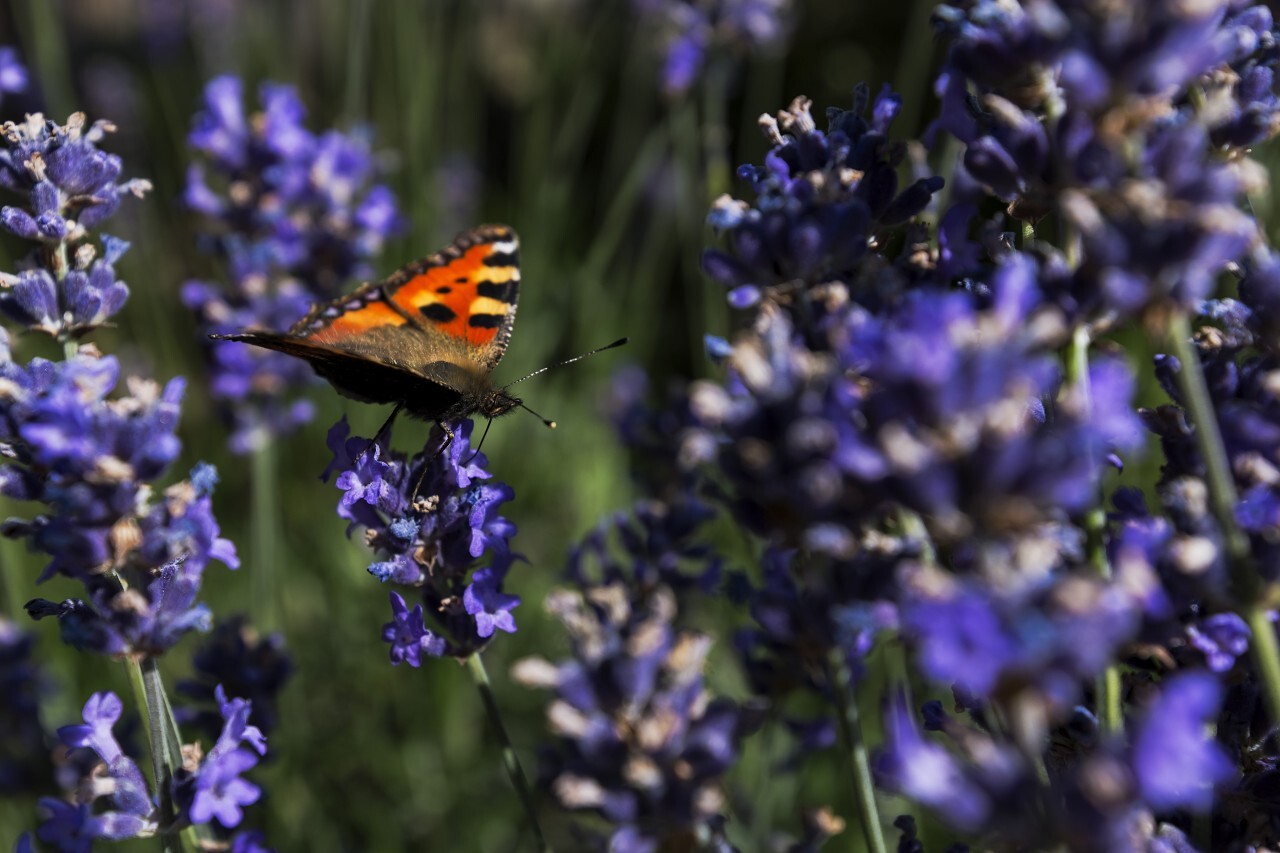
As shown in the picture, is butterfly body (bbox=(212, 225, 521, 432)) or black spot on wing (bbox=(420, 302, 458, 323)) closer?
butterfly body (bbox=(212, 225, 521, 432))

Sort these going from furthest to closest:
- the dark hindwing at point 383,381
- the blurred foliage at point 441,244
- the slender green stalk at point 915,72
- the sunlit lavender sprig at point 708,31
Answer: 1. the slender green stalk at point 915,72
2. the sunlit lavender sprig at point 708,31
3. the blurred foliage at point 441,244
4. the dark hindwing at point 383,381

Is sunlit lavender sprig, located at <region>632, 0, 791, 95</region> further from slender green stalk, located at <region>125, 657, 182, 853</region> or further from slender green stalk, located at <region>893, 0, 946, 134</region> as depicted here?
slender green stalk, located at <region>125, 657, 182, 853</region>

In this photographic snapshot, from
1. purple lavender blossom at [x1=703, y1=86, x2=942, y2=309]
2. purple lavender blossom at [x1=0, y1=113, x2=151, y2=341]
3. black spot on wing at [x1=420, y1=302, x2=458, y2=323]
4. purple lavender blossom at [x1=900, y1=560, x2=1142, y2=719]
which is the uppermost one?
purple lavender blossom at [x1=0, y1=113, x2=151, y2=341]

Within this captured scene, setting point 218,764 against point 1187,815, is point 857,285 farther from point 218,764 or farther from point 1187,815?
point 218,764

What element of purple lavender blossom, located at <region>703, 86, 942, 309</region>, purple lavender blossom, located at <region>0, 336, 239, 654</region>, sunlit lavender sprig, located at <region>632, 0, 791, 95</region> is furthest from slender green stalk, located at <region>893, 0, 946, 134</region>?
purple lavender blossom, located at <region>0, 336, 239, 654</region>

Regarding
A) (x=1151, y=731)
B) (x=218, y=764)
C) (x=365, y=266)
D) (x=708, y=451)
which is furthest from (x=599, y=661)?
(x=365, y=266)

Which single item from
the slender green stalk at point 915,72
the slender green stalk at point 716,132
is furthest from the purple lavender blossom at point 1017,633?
the slender green stalk at point 915,72

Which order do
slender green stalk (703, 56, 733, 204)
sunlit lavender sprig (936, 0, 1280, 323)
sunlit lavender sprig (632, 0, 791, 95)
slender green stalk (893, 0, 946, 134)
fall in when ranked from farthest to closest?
1. slender green stalk (893, 0, 946, 134)
2. sunlit lavender sprig (632, 0, 791, 95)
3. slender green stalk (703, 56, 733, 204)
4. sunlit lavender sprig (936, 0, 1280, 323)

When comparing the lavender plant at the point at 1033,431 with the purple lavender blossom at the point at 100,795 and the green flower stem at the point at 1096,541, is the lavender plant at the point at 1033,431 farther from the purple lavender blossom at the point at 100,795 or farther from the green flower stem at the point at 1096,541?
the purple lavender blossom at the point at 100,795
